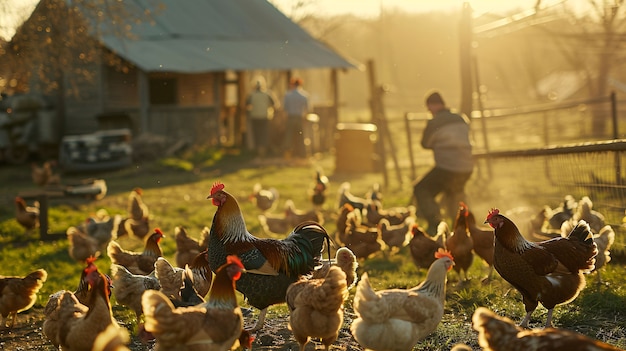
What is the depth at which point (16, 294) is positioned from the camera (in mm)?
7922

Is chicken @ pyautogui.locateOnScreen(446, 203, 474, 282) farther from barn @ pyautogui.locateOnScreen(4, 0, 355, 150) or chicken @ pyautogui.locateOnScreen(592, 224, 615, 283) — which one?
barn @ pyautogui.locateOnScreen(4, 0, 355, 150)

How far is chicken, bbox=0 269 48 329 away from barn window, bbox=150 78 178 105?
78.8 feet

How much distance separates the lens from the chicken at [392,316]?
236 inches

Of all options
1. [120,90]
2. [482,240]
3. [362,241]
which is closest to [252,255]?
[482,240]

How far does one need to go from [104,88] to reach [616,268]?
21.4m

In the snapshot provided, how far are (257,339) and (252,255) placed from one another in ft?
2.54

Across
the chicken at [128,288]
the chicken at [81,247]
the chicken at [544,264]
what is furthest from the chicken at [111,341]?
the chicken at [81,247]

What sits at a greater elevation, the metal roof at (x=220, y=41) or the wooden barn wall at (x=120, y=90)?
the metal roof at (x=220, y=41)

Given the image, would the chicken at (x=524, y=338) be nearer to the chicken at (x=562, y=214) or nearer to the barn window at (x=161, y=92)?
the chicken at (x=562, y=214)

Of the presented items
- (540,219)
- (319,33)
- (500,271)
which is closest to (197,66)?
(540,219)

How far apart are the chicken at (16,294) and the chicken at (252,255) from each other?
77.2 inches

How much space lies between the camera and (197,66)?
2558cm

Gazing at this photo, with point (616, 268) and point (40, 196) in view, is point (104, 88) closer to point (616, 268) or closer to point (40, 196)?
point (40, 196)

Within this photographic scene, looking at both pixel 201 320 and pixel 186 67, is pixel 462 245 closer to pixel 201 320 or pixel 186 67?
pixel 201 320
